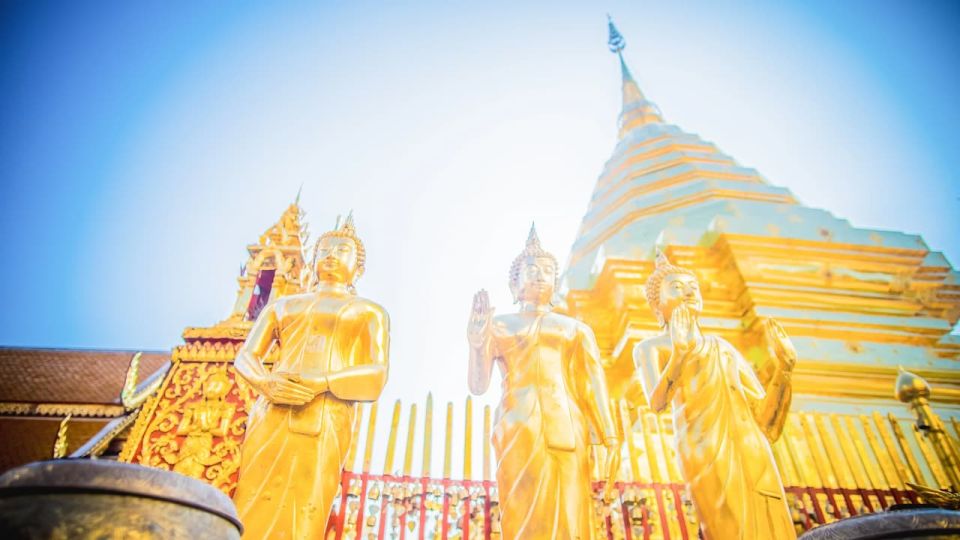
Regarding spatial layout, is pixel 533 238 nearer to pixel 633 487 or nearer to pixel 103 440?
pixel 633 487

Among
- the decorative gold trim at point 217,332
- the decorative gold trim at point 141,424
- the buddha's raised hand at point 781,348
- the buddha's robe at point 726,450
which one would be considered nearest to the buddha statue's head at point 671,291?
the buddha's robe at point 726,450

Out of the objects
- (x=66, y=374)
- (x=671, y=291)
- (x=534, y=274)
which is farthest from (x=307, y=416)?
(x=66, y=374)

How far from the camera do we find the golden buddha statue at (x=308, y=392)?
9.27 feet

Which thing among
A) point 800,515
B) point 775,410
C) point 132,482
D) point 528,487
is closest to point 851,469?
point 800,515

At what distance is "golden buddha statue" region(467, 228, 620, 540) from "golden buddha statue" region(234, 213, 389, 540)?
0.74m

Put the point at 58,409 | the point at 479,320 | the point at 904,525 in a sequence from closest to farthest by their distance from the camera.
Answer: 1. the point at 904,525
2. the point at 479,320
3. the point at 58,409

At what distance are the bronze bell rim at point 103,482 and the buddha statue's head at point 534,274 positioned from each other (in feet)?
8.71

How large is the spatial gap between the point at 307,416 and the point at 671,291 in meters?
2.66

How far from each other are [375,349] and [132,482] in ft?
5.90

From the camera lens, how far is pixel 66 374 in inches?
362

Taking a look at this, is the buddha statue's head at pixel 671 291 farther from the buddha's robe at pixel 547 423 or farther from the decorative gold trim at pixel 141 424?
the decorative gold trim at pixel 141 424

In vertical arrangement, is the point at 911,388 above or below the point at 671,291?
below

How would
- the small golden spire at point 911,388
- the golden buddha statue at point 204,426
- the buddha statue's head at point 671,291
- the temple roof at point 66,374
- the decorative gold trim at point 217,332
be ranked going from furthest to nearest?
the temple roof at point 66,374
the small golden spire at point 911,388
the decorative gold trim at point 217,332
the buddha statue's head at point 671,291
the golden buddha statue at point 204,426

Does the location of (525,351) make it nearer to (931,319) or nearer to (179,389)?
(179,389)
